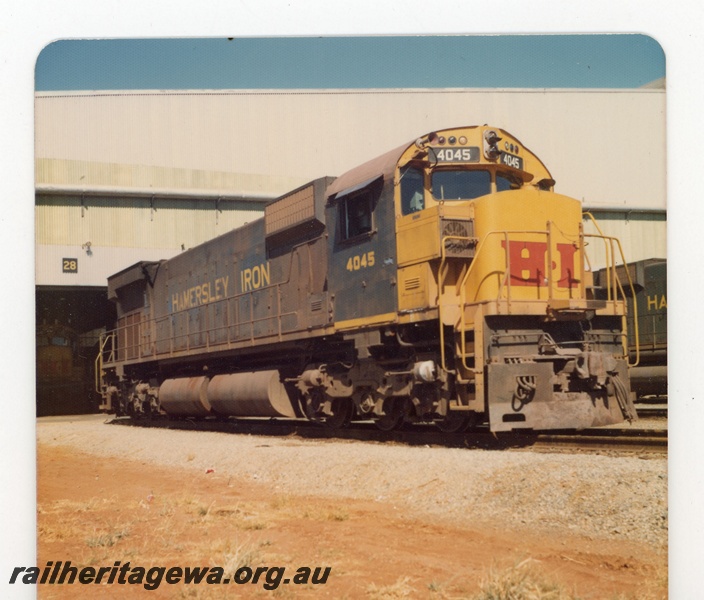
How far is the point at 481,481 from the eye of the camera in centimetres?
591

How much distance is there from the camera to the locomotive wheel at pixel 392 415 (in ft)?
28.4

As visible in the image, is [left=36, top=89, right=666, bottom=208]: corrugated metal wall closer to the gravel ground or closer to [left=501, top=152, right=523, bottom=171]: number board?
[left=501, top=152, right=523, bottom=171]: number board

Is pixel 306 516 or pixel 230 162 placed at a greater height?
pixel 230 162

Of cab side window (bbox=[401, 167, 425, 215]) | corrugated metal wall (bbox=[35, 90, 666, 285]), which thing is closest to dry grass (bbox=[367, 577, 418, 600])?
corrugated metal wall (bbox=[35, 90, 666, 285])

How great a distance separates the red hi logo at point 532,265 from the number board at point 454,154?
1.02 metres

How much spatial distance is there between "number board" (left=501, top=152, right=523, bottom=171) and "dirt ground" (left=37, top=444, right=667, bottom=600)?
3984 millimetres

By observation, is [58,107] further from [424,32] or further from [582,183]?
[582,183]

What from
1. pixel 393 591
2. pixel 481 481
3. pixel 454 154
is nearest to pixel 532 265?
pixel 454 154

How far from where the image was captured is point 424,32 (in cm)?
596

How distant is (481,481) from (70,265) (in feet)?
17.8

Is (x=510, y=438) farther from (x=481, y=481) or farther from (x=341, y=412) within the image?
(x=341, y=412)

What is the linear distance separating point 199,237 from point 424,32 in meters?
7.32

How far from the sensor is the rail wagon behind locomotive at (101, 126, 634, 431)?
24.0 feet

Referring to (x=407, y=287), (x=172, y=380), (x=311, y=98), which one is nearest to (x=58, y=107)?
(x=311, y=98)
